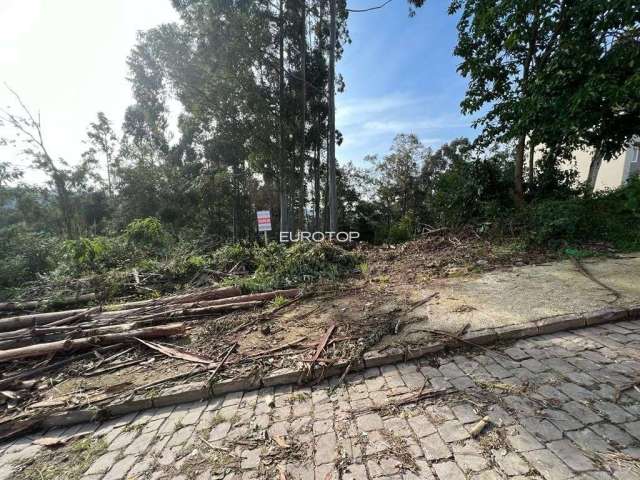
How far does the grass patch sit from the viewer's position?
1.84 metres

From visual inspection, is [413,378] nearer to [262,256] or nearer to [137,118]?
[262,256]

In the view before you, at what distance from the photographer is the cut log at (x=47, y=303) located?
4.74 meters

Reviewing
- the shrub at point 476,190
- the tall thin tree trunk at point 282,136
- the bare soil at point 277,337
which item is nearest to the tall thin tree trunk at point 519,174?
the shrub at point 476,190

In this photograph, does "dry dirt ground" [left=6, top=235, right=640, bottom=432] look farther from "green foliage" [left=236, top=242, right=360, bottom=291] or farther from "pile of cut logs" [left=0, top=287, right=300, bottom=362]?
"green foliage" [left=236, top=242, right=360, bottom=291]

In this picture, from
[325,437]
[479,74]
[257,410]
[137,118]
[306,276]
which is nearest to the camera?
[325,437]

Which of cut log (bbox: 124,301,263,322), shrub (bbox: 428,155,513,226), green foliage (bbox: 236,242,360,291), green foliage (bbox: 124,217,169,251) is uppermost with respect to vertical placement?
shrub (bbox: 428,155,513,226)

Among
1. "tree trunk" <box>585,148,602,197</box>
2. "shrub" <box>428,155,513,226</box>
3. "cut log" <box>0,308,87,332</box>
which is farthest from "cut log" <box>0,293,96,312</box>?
"tree trunk" <box>585,148,602,197</box>

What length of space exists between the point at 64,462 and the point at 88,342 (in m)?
1.66

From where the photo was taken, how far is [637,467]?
1400 mm

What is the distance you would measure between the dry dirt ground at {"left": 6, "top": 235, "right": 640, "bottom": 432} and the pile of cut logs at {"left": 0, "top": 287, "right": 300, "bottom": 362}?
0.73 feet

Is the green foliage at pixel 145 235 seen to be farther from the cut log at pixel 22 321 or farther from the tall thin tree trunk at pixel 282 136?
the tall thin tree trunk at pixel 282 136

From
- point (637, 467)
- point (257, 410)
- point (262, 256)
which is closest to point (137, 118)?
point (262, 256)

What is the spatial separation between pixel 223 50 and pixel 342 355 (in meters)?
10.9

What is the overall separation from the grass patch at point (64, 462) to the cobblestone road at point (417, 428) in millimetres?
24
